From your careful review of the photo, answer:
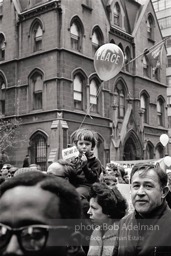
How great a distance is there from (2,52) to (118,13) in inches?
325

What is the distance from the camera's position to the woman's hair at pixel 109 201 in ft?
11.4

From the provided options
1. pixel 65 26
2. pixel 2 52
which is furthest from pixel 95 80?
pixel 2 52

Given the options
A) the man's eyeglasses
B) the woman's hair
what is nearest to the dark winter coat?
the woman's hair

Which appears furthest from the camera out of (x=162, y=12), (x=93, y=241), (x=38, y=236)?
(x=162, y=12)

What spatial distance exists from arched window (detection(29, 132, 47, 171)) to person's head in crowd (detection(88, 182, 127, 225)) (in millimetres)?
17113

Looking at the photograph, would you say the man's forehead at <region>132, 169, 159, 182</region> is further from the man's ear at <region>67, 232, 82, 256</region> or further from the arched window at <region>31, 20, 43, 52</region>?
the arched window at <region>31, 20, 43, 52</region>

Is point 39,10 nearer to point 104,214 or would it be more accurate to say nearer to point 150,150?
point 150,150

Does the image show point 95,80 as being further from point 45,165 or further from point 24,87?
point 45,165

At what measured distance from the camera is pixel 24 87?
22.0m

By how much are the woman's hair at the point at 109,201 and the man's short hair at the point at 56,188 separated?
2.16m

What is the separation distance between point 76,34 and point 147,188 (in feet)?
65.1

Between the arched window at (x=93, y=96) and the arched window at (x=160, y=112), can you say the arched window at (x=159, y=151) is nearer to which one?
the arched window at (x=160, y=112)

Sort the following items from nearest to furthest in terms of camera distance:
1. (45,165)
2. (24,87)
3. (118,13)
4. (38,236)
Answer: (38,236) → (45,165) → (24,87) → (118,13)

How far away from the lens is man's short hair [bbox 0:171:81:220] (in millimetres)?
1270
